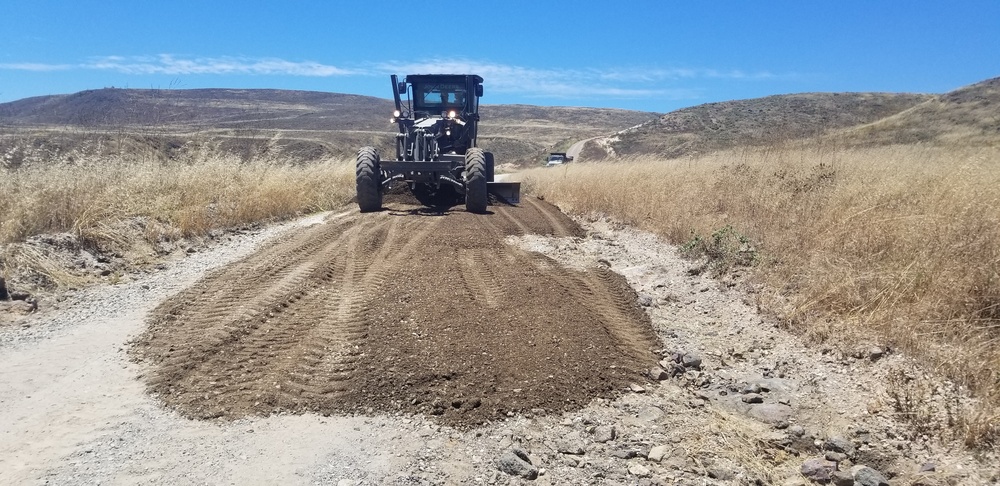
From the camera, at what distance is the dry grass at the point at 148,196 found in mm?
7211

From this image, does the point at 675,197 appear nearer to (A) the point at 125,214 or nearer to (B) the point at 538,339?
(B) the point at 538,339

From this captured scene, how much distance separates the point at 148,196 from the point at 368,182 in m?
3.69

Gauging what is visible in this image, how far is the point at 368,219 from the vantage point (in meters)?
10.3

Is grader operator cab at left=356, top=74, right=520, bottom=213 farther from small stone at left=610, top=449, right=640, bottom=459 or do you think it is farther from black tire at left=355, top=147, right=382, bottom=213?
small stone at left=610, top=449, right=640, bottom=459

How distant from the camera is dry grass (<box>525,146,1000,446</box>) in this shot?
376cm

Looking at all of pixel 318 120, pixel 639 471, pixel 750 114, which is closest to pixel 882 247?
pixel 639 471

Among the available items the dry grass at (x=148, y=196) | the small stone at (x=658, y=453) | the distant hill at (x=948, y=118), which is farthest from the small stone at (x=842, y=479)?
the distant hill at (x=948, y=118)

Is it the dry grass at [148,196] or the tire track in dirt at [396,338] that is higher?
the dry grass at [148,196]

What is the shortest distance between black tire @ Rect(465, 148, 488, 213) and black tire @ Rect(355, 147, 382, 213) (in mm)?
1717

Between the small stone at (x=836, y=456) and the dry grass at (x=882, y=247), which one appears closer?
the small stone at (x=836, y=456)

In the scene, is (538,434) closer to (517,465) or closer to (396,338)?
(517,465)

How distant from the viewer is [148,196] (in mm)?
9062

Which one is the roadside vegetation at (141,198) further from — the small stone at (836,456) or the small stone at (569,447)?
the small stone at (836,456)

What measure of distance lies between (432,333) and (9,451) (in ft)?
7.83
